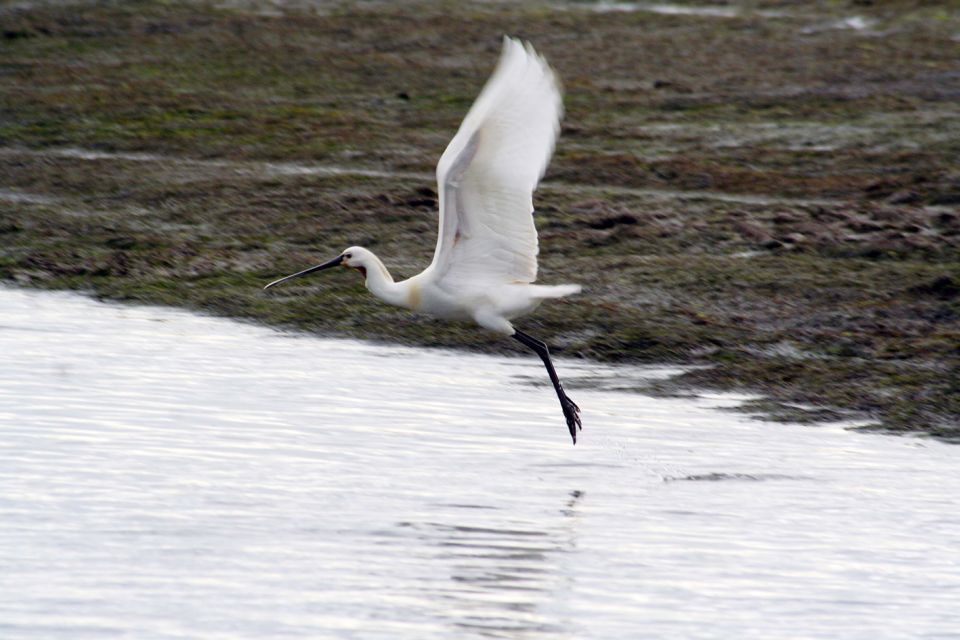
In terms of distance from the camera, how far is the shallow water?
24.3 ft

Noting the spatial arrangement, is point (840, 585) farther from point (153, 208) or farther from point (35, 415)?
point (153, 208)

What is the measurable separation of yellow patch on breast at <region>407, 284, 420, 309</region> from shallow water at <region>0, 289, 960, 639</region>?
0.61 meters

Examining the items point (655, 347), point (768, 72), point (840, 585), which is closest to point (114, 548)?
point (840, 585)

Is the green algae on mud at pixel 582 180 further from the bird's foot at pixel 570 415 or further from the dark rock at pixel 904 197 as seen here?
the bird's foot at pixel 570 415

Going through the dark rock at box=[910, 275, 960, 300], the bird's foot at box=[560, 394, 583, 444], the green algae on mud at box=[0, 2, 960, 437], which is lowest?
the green algae on mud at box=[0, 2, 960, 437]

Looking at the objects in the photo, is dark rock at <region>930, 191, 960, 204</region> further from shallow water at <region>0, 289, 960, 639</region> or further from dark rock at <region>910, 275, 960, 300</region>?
shallow water at <region>0, 289, 960, 639</region>

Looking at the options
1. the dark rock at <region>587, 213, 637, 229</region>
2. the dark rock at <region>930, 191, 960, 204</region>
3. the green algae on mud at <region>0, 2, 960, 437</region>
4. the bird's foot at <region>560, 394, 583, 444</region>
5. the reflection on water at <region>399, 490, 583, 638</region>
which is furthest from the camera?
the dark rock at <region>930, 191, 960, 204</region>

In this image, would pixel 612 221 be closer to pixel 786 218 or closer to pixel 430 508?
pixel 786 218

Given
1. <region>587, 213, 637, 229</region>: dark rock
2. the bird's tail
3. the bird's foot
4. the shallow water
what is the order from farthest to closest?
1. <region>587, 213, 637, 229</region>: dark rock
2. the bird's foot
3. the bird's tail
4. the shallow water

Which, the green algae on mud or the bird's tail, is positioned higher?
the bird's tail

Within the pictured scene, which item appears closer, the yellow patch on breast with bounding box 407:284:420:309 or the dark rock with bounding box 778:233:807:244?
the yellow patch on breast with bounding box 407:284:420:309

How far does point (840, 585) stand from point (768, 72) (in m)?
19.2

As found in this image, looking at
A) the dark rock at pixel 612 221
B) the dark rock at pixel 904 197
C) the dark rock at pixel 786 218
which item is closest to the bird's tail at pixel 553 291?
the dark rock at pixel 612 221

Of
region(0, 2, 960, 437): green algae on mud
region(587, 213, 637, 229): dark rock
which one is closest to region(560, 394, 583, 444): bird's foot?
region(0, 2, 960, 437): green algae on mud
